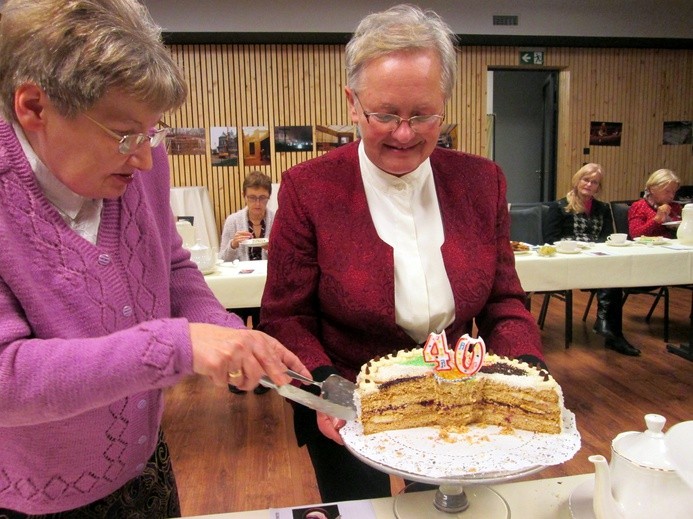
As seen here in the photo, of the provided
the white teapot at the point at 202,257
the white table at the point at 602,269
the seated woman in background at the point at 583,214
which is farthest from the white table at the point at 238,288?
the seated woman in background at the point at 583,214

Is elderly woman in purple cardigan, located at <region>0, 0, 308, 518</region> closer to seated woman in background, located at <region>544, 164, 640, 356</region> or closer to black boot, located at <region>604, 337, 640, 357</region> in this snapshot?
black boot, located at <region>604, 337, 640, 357</region>

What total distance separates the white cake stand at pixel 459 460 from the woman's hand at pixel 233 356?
279 mm

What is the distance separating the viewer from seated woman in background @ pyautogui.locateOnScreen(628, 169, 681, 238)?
524 cm

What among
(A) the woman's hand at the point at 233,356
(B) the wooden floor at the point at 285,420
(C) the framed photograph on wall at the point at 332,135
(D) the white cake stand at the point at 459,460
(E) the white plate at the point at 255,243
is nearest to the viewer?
(A) the woman's hand at the point at 233,356

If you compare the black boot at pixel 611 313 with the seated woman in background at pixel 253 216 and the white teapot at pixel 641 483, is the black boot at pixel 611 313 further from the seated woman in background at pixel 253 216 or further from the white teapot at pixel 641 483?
the white teapot at pixel 641 483

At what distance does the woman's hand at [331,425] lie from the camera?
1331 millimetres

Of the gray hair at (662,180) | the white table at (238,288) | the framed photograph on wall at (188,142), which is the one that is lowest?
the white table at (238,288)

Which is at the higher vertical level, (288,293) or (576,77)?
(576,77)

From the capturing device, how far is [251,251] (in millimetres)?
4406

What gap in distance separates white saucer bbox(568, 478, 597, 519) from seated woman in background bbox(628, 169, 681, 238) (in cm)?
474

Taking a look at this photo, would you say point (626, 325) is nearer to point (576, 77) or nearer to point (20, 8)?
point (576, 77)

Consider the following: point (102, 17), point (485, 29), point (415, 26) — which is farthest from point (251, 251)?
point (485, 29)

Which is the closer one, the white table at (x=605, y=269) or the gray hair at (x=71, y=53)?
the gray hair at (x=71, y=53)

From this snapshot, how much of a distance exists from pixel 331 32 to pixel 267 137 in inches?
65.2
